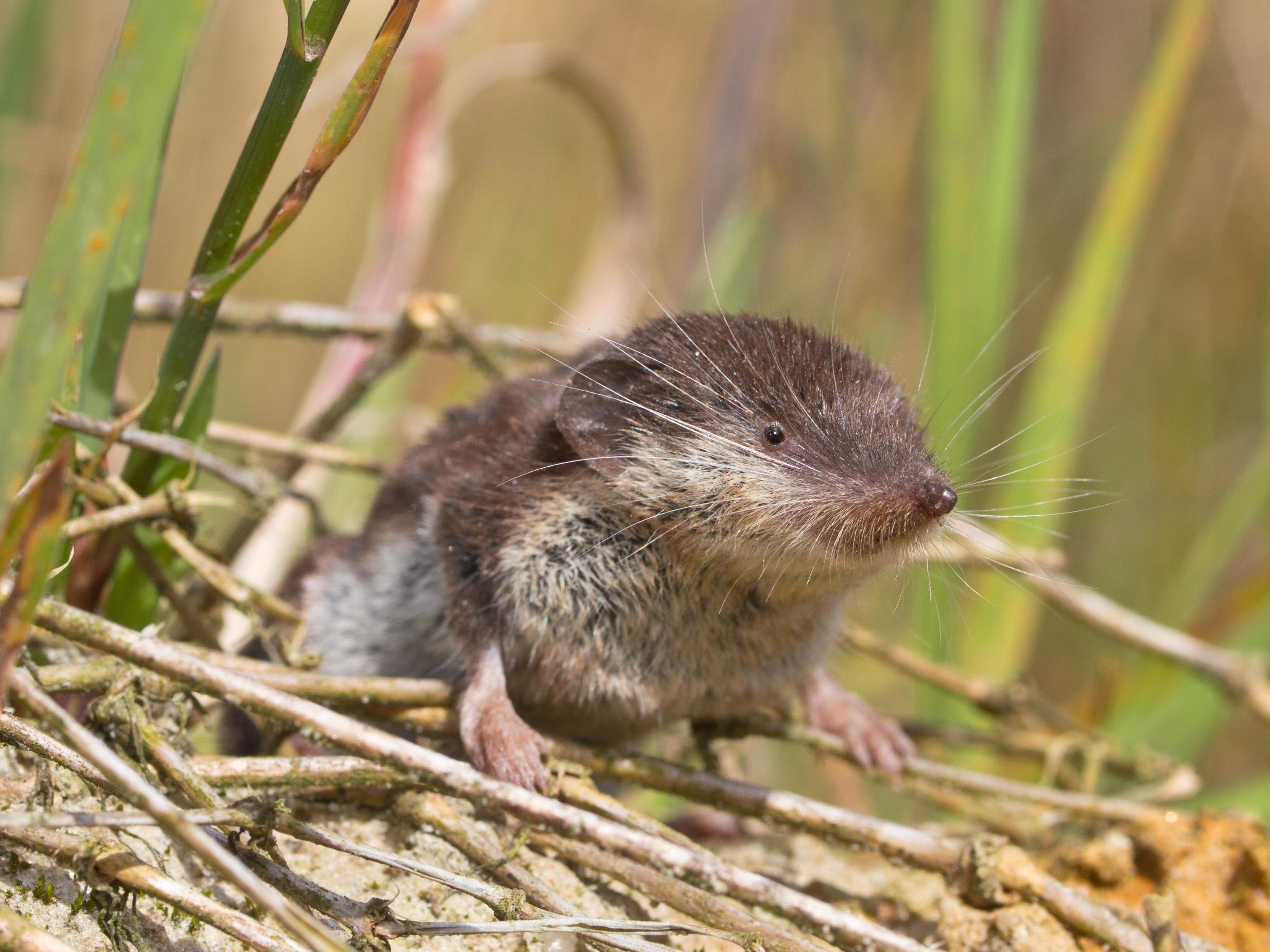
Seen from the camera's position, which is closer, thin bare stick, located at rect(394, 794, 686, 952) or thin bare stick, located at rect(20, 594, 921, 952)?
thin bare stick, located at rect(394, 794, 686, 952)

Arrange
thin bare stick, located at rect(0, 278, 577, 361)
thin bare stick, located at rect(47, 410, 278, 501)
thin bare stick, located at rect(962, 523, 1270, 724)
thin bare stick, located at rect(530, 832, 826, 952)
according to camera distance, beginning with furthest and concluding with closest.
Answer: thin bare stick, located at rect(962, 523, 1270, 724) → thin bare stick, located at rect(0, 278, 577, 361) → thin bare stick, located at rect(47, 410, 278, 501) → thin bare stick, located at rect(530, 832, 826, 952)

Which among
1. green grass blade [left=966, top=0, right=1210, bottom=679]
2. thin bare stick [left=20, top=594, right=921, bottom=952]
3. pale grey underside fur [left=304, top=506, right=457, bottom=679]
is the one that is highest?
green grass blade [left=966, top=0, right=1210, bottom=679]

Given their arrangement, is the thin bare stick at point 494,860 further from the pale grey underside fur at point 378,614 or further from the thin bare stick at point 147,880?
the pale grey underside fur at point 378,614

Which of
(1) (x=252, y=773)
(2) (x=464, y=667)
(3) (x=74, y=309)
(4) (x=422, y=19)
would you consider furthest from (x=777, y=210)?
(3) (x=74, y=309)

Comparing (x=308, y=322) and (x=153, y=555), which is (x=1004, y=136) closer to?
(x=308, y=322)

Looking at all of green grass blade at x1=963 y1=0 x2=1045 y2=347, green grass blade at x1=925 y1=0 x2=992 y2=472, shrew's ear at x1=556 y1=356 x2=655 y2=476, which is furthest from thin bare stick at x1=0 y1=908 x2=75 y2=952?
green grass blade at x1=963 y1=0 x2=1045 y2=347

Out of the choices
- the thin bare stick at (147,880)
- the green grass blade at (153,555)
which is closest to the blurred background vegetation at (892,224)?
the green grass blade at (153,555)

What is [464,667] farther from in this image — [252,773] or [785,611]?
[785,611]

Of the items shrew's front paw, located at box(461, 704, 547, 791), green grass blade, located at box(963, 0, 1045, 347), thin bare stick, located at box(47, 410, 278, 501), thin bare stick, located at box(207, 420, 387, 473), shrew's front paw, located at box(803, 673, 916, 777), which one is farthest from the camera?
green grass blade, located at box(963, 0, 1045, 347)

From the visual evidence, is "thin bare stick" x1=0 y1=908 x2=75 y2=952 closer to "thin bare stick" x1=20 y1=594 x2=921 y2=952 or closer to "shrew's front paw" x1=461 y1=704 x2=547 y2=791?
"thin bare stick" x1=20 y1=594 x2=921 y2=952
